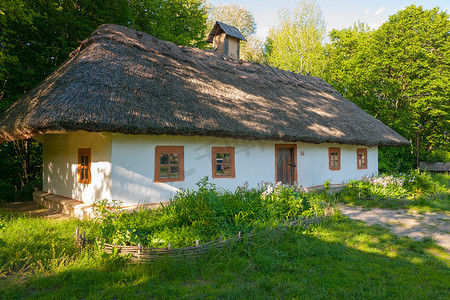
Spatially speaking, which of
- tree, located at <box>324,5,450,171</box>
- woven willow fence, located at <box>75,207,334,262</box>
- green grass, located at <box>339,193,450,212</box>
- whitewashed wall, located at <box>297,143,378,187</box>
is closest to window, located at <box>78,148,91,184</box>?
woven willow fence, located at <box>75,207,334,262</box>

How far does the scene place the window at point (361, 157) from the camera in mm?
12640

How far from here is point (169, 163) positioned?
7.31 meters

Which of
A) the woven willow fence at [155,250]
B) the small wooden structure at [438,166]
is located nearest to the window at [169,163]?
the woven willow fence at [155,250]

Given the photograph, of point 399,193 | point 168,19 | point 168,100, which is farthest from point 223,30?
point 399,193

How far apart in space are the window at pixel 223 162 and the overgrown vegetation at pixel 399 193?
4.33 m

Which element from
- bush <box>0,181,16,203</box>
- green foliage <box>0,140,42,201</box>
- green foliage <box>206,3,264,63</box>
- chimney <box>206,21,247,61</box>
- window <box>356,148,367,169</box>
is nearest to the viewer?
bush <box>0,181,16,203</box>

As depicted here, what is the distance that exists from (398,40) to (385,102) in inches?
157

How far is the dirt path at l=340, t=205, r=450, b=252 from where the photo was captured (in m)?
5.80

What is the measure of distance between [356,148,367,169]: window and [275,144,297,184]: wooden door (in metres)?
4.14

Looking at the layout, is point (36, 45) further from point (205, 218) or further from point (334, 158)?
point (334, 158)

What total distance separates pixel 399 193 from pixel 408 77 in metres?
12.6

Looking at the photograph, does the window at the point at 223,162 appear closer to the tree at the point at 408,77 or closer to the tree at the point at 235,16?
the tree at the point at 408,77

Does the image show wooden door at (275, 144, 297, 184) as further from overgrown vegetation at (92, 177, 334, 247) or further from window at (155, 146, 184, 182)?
window at (155, 146, 184, 182)

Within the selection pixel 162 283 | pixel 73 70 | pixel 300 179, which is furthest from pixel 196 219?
pixel 300 179
